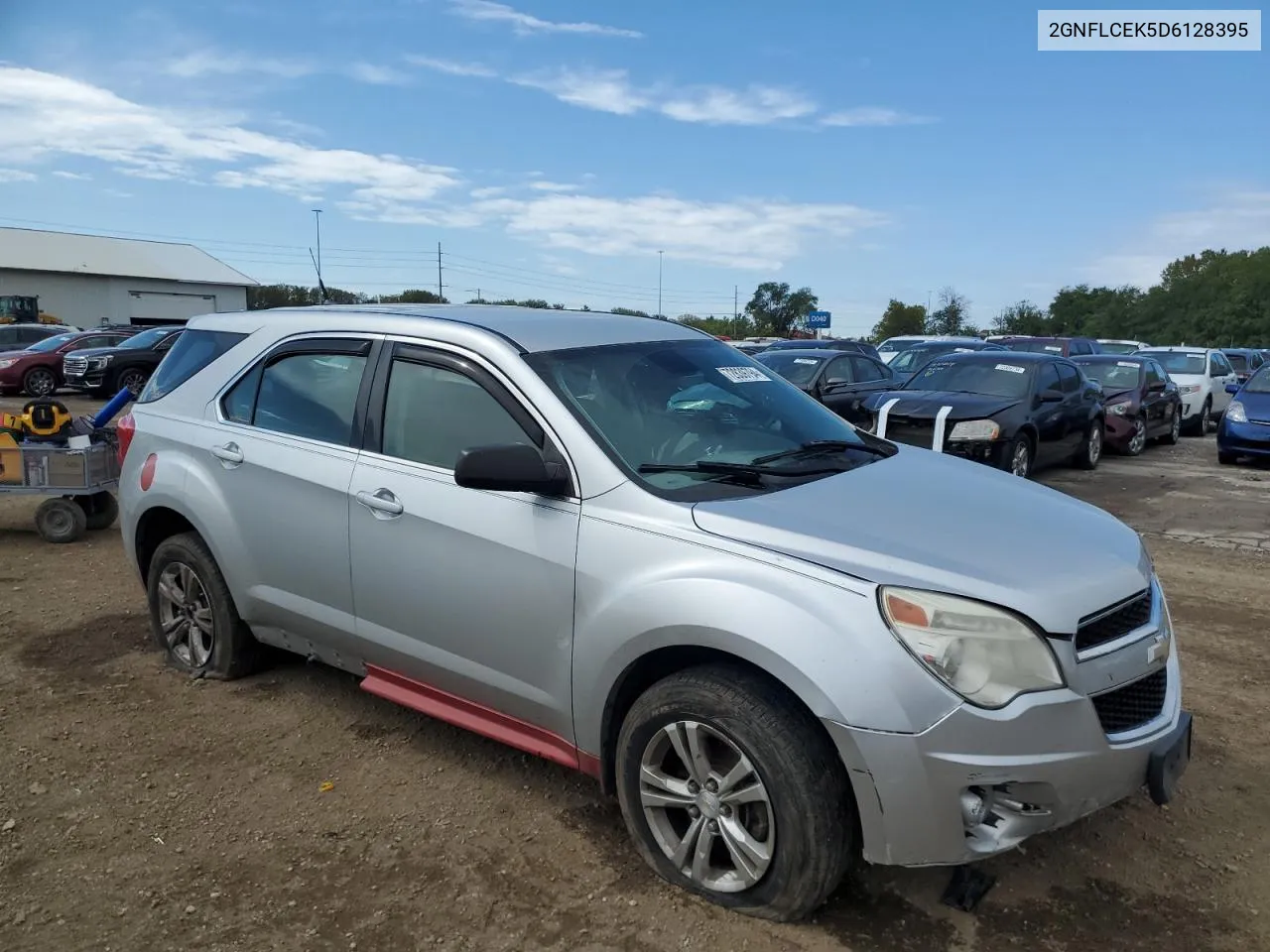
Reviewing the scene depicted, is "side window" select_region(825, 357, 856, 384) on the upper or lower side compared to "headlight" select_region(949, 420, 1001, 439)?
upper

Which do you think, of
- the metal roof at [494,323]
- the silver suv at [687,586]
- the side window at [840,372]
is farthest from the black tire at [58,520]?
the side window at [840,372]

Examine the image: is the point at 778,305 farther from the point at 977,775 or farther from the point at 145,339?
the point at 977,775

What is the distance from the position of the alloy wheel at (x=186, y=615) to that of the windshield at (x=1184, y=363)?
1945 cm

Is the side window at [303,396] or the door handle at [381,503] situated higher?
the side window at [303,396]

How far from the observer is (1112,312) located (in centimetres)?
7819

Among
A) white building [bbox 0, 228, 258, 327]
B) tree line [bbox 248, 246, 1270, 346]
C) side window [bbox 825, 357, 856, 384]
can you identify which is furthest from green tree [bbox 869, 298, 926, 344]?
side window [bbox 825, 357, 856, 384]

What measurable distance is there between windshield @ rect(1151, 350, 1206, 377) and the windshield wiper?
1807cm

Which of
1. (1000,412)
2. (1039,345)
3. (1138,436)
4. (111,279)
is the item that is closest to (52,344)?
(1000,412)

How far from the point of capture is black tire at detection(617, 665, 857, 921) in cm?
267

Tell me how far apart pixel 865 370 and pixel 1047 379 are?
10.3ft

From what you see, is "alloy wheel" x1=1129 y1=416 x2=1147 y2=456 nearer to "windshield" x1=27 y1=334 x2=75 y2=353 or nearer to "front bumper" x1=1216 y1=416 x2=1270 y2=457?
"front bumper" x1=1216 y1=416 x2=1270 y2=457

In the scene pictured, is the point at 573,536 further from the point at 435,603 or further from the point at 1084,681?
the point at 1084,681

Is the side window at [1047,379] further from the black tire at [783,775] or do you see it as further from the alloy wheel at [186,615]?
the black tire at [783,775]

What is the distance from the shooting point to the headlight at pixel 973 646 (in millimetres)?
2564
